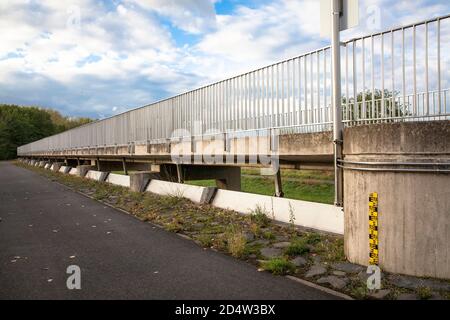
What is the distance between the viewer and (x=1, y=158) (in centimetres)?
10156

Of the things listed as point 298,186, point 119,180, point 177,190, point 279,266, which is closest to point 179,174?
point 177,190

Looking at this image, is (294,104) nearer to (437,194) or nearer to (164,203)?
(437,194)

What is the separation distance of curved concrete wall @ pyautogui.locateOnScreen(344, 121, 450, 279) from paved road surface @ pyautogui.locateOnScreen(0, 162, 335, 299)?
1239 mm

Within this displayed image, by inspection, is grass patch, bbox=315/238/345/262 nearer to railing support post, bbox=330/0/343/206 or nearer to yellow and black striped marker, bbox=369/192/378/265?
yellow and black striped marker, bbox=369/192/378/265

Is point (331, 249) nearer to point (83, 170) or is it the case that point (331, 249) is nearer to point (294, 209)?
point (294, 209)

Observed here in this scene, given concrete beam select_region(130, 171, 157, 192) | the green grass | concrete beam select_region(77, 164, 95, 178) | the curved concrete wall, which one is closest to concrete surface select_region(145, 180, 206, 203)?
concrete beam select_region(130, 171, 157, 192)

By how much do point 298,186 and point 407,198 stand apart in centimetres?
3821

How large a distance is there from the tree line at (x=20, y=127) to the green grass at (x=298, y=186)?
78497 millimetres

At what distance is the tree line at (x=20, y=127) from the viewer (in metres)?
103

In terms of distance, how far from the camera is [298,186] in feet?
140

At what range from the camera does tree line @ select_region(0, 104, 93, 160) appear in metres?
103

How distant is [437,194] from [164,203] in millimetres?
7855
